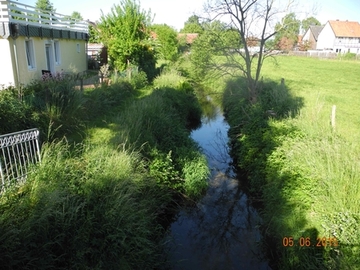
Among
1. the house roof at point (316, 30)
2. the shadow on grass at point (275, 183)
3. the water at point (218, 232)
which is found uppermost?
the house roof at point (316, 30)

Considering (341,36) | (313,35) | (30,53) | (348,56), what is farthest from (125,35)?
(313,35)

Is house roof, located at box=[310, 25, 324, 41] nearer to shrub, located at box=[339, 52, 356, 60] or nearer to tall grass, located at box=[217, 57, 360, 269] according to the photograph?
shrub, located at box=[339, 52, 356, 60]

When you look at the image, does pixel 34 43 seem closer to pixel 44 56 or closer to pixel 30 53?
pixel 30 53

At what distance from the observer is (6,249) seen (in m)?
3.41

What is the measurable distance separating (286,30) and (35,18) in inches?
460

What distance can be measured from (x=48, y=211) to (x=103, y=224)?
0.84 meters

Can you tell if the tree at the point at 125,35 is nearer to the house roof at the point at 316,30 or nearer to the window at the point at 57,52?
the window at the point at 57,52

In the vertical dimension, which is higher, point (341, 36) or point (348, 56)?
point (341, 36)

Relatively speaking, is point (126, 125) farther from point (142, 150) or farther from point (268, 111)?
point (268, 111)

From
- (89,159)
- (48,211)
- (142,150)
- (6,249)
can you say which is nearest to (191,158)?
(142,150)

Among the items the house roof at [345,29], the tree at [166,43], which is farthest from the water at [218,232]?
the house roof at [345,29]

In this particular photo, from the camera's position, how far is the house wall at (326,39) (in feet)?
219

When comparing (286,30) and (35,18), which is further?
(35,18)

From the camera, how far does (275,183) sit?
6.30m
